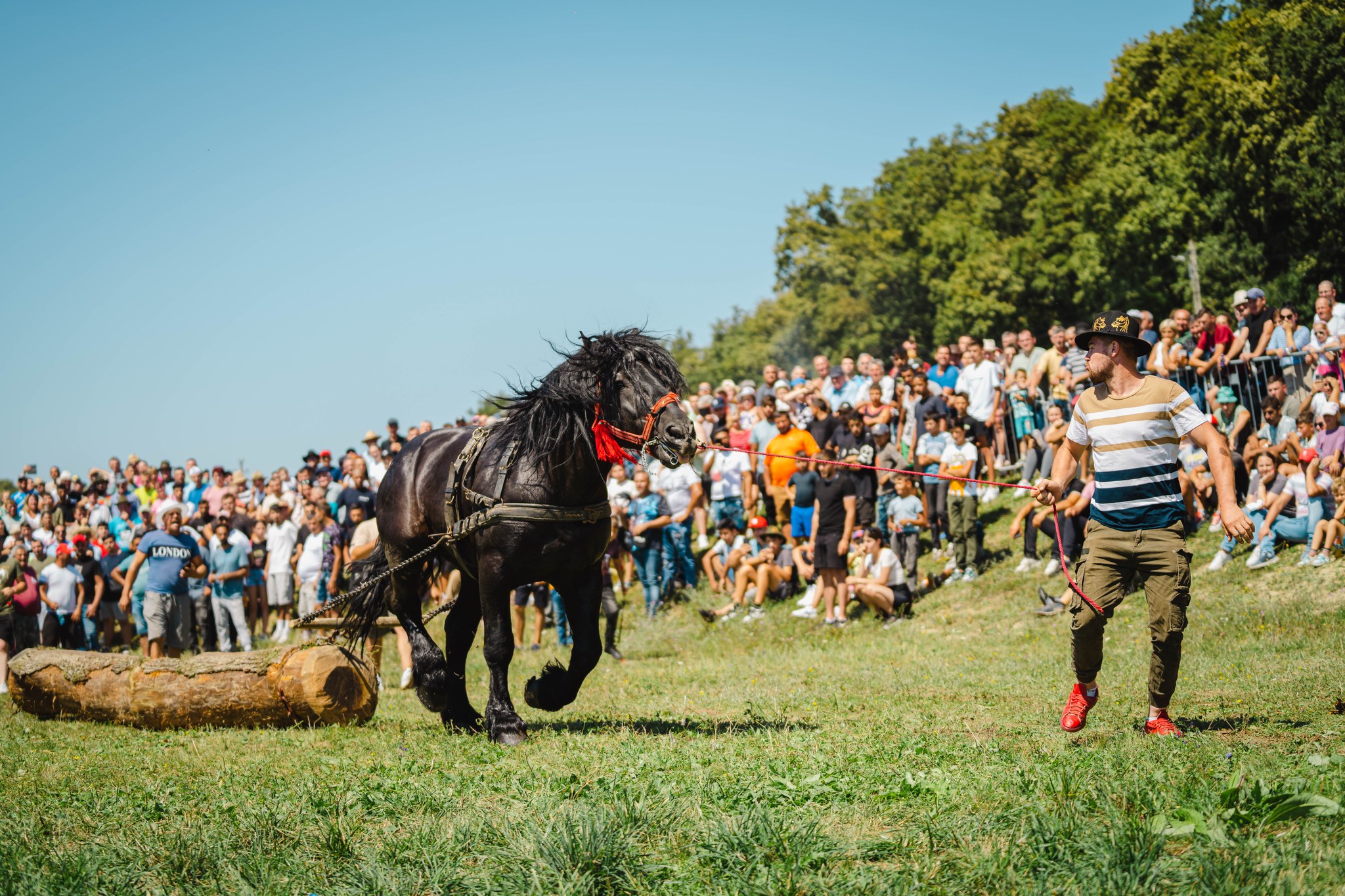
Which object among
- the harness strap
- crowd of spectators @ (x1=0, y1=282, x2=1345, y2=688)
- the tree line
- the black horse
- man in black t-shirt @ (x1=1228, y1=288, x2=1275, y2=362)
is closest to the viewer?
the black horse

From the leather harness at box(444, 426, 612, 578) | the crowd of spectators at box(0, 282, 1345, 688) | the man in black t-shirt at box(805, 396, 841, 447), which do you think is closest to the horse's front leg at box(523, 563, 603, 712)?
the leather harness at box(444, 426, 612, 578)

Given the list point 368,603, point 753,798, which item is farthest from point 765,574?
point 753,798

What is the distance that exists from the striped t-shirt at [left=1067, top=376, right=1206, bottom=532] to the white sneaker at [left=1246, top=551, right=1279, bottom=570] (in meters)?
7.17

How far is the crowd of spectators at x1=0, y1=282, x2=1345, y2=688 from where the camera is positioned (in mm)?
14070

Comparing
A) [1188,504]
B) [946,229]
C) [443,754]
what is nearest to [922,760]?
[443,754]

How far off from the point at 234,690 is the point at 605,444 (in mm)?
4659

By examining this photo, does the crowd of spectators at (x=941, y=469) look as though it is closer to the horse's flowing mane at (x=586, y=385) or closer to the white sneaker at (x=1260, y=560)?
the white sneaker at (x=1260, y=560)

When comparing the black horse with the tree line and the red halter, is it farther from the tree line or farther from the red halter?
the tree line

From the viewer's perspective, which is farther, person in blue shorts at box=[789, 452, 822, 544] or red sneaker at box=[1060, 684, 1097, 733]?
person in blue shorts at box=[789, 452, 822, 544]

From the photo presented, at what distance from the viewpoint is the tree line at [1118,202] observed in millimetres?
30703

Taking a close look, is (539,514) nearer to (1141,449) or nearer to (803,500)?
(1141,449)

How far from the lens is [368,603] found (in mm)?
9516

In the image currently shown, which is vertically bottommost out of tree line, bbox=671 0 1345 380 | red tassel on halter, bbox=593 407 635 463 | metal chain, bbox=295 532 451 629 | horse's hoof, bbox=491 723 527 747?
horse's hoof, bbox=491 723 527 747

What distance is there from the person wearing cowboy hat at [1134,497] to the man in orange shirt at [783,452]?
32.8 feet
